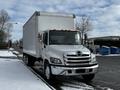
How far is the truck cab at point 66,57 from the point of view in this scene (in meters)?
12.4

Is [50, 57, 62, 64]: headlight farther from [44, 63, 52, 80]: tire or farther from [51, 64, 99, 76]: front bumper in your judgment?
[44, 63, 52, 80]: tire

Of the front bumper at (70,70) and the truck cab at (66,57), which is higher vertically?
the truck cab at (66,57)

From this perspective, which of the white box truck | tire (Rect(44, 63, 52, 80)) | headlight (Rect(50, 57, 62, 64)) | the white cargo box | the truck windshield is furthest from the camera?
the white cargo box

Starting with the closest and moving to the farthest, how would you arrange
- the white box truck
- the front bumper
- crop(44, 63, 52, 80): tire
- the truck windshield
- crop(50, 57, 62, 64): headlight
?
the front bumper, the white box truck, crop(50, 57, 62, 64): headlight, crop(44, 63, 52, 80): tire, the truck windshield

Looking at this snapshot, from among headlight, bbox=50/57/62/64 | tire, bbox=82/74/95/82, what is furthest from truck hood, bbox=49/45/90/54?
tire, bbox=82/74/95/82

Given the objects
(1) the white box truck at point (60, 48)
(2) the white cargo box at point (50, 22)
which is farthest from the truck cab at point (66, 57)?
(2) the white cargo box at point (50, 22)

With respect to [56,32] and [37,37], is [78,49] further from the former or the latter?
[37,37]

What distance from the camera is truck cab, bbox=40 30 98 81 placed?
40.8 ft

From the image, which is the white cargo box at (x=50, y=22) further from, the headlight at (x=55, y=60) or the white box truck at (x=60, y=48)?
the headlight at (x=55, y=60)

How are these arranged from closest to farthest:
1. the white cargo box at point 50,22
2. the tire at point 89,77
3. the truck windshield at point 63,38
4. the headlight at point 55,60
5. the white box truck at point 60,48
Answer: the white box truck at point 60,48 → the headlight at point 55,60 → the tire at point 89,77 → the truck windshield at point 63,38 → the white cargo box at point 50,22

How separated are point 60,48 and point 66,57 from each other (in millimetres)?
751

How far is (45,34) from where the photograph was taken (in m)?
14.0

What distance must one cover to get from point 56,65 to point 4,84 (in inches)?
94.9

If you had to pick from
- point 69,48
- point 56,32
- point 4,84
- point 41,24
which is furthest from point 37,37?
point 4,84
